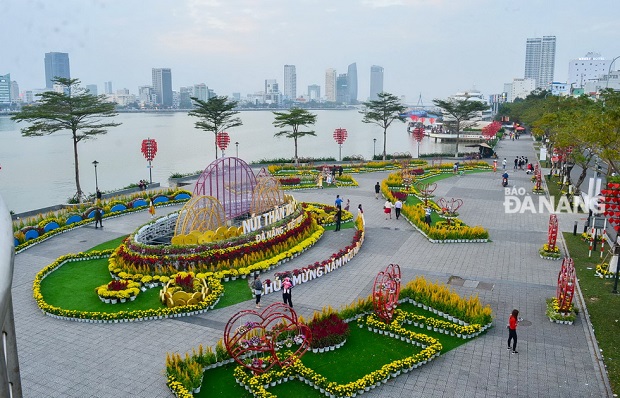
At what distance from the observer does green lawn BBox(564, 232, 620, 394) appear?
10414 mm

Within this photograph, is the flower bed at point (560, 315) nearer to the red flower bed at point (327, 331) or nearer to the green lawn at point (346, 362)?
the green lawn at point (346, 362)

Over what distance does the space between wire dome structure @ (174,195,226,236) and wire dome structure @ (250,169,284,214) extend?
2.21 meters

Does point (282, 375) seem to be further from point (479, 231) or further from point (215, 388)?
point (479, 231)

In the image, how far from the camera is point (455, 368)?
10.3 metres

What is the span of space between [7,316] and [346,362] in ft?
29.6

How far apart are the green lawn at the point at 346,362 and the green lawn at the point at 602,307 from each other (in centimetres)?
290

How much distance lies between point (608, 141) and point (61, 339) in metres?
16.9

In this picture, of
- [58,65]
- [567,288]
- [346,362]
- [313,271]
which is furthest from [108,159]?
[567,288]

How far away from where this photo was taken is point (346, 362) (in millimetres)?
10555

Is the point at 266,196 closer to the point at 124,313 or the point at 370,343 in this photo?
the point at 124,313

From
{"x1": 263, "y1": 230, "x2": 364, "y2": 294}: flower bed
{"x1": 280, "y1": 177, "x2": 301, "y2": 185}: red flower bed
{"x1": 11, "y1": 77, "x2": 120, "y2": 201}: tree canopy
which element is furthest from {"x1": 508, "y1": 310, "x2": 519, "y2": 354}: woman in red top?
{"x1": 11, "y1": 77, "x2": 120, "y2": 201}: tree canopy

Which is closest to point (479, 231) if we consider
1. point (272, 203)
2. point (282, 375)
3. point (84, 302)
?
point (272, 203)

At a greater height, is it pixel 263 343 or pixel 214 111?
pixel 214 111

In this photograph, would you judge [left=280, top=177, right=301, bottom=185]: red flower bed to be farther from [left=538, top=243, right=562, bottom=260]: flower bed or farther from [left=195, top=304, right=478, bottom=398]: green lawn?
[left=195, top=304, right=478, bottom=398]: green lawn
